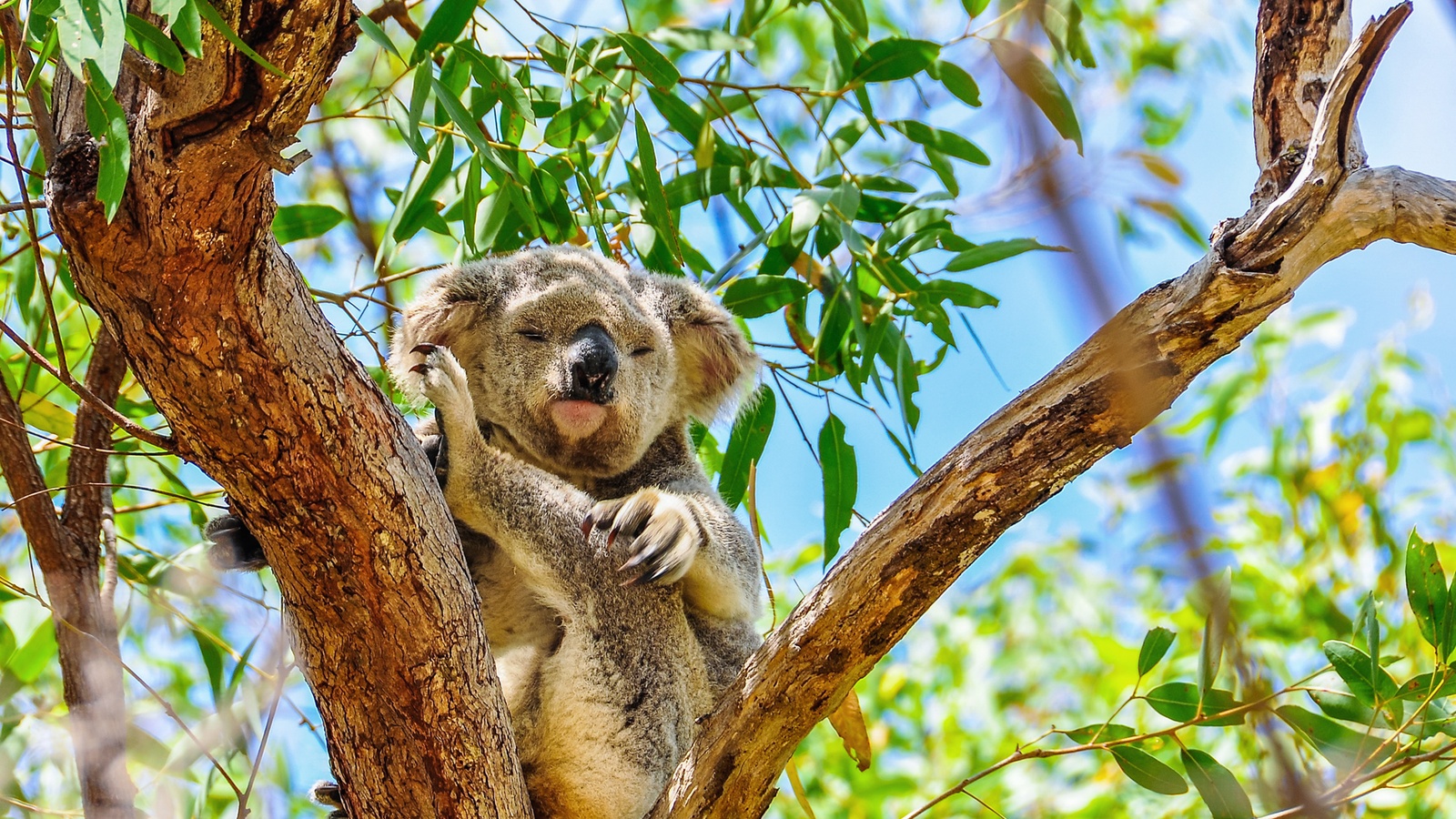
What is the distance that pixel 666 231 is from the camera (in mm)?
2250

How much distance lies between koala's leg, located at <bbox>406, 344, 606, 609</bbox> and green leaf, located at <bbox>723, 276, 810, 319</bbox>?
727 mm

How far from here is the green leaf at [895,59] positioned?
2.57 metres

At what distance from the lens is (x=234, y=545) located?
1980 mm

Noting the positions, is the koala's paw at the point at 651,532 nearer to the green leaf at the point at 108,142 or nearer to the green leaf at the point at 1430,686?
the green leaf at the point at 108,142

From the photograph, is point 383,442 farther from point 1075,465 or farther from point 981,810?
point 981,810

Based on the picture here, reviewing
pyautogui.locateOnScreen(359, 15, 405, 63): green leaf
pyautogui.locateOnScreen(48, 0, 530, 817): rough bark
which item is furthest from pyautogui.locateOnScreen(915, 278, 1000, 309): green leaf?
pyautogui.locateOnScreen(359, 15, 405, 63): green leaf

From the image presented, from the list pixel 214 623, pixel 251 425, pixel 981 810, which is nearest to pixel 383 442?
pixel 251 425

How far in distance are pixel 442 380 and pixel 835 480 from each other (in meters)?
0.93

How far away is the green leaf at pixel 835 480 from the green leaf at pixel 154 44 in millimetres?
1574

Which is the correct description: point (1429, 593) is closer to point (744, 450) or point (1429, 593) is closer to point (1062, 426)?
point (1062, 426)

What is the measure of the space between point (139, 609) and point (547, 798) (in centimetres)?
213

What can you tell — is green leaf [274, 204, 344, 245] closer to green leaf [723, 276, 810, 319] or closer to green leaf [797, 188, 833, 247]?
green leaf [723, 276, 810, 319]

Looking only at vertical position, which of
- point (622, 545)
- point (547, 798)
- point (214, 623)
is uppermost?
point (214, 623)

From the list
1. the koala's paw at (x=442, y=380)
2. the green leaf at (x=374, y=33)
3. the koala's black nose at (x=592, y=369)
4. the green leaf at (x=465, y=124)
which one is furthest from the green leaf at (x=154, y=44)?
the koala's black nose at (x=592, y=369)
